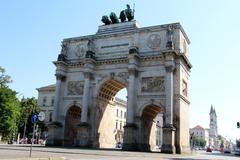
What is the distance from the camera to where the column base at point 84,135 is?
41844mm

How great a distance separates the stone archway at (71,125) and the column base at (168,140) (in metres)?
15.2

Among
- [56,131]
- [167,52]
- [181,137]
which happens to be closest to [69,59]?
[56,131]

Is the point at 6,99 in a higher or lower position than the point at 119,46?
lower

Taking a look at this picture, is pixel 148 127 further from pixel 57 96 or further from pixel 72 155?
pixel 72 155

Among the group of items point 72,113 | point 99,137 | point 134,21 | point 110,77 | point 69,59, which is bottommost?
point 99,137

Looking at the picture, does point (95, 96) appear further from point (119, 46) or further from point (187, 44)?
point (187, 44)

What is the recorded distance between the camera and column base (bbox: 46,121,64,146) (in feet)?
146

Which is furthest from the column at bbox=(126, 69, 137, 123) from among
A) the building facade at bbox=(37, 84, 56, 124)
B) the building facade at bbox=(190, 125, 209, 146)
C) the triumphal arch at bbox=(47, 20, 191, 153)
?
the building facade at bbox=(190, 125, 209, 146)

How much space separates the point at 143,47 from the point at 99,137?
14.2m

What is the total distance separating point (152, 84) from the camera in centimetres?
4072

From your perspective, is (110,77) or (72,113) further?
(72,113)

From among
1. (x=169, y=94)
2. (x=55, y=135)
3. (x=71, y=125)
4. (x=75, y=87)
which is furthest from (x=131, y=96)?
(x=55, y=135)

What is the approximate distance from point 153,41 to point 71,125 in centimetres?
1767

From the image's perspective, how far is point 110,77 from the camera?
1721 inches
